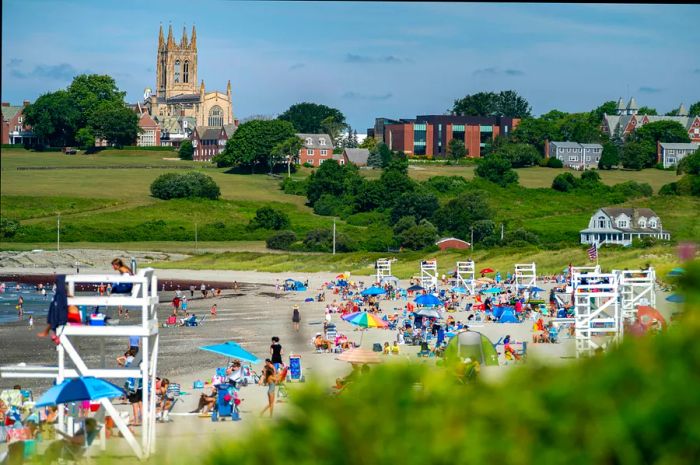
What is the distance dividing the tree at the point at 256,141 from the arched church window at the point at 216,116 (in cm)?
4838

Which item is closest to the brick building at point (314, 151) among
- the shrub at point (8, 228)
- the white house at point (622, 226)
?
the shrub at point (8, 228)

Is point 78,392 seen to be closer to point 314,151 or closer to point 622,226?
point 622,226

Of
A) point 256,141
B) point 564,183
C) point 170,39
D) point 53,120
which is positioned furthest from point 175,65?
point 564,183

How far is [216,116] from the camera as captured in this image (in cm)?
15100

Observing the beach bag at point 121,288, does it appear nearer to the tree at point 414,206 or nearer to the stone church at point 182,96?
the tree at point 414,206

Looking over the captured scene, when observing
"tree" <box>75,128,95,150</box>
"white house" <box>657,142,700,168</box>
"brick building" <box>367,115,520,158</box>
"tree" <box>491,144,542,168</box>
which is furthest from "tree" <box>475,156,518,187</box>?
"tree" <box>75,128,95,150</box>

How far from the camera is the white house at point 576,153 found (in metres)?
109

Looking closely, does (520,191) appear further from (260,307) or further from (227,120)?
(227,120)

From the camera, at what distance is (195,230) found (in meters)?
68.8

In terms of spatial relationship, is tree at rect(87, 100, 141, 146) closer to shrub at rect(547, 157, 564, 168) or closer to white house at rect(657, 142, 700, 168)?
shrub at rect(547, 157, 564, 168)

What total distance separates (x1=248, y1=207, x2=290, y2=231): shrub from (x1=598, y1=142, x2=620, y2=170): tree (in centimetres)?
4094

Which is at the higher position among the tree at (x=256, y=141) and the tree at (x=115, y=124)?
the tree at (x=115, y=124)

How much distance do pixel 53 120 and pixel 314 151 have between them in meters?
27.5

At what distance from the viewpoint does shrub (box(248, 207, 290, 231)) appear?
71.3m
